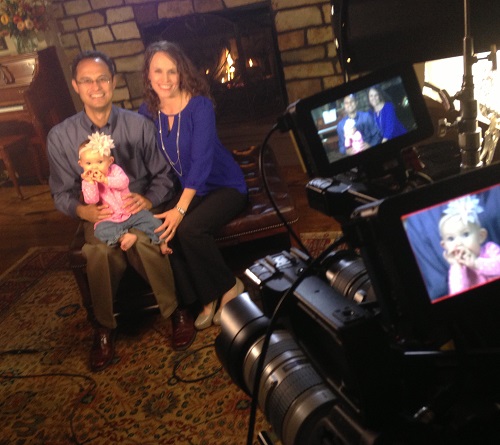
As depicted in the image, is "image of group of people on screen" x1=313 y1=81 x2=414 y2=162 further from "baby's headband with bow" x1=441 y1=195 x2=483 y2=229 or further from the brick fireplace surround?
the brick fireplace surround

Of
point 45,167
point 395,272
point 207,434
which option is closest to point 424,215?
point 395,272

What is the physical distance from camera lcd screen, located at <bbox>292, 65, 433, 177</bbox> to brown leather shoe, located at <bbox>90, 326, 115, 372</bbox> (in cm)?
134

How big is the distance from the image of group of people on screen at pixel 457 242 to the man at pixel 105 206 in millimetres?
1430

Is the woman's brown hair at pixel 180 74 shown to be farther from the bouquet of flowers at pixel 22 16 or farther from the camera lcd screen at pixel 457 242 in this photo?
the bouquet of flowers at pixel 22 16

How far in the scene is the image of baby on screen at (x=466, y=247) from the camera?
714 mm

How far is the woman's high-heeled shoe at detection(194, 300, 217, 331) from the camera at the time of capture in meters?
2.10

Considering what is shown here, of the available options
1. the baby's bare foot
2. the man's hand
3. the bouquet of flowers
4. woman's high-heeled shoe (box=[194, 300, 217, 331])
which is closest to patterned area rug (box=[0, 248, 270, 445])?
woman's high-heeled shoe (box=[194, 300, 217, 331])

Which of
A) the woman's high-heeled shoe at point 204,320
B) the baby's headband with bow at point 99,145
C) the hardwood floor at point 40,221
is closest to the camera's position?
the baby's headband with bow at point 99,145

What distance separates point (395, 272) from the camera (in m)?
0.67

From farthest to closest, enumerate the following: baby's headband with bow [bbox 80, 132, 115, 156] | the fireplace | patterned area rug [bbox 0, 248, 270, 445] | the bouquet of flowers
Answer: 1. the bouquet of flowers
2. the fireplace
3. baby's headband with bow [bbox 80, 132, 115, 156]
4. patterned area rug [bbox 0, 248, 270, 445]

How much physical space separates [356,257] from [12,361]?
1.64 metres

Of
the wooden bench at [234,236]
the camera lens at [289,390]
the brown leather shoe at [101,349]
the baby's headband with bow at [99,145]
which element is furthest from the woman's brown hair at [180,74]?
the camera lens at [289,390]

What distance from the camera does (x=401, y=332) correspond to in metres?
0.70

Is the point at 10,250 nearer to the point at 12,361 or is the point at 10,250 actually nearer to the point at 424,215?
the point at 12,361
